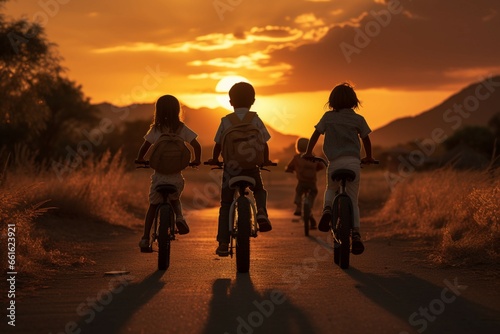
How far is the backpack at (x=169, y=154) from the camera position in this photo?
9.88m

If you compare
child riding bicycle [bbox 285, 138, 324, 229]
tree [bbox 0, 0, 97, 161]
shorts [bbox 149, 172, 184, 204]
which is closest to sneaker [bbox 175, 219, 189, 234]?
shorts [bbox 149, 172, 184, 204]

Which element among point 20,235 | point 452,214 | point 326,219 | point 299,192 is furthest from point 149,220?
point 299,192

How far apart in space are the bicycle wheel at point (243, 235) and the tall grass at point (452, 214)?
8.88 ft

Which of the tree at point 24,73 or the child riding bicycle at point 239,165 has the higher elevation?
the tree at point 24,73

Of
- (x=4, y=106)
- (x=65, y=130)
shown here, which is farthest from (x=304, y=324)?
(x=65, y=130)

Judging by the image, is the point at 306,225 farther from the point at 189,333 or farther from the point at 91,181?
the point at 189,333

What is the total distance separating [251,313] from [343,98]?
4085 millimetres

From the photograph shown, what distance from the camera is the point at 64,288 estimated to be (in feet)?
27.9

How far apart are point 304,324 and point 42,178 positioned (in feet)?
48.0

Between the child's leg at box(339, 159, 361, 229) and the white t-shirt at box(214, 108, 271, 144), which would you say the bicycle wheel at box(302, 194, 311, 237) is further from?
the white t-shirt at box(214, 108, 271, 144)

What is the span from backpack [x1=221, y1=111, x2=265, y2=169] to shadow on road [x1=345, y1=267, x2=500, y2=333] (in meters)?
1.71

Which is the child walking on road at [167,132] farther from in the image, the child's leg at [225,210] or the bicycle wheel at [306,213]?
the bicycle wheel at [306,213]

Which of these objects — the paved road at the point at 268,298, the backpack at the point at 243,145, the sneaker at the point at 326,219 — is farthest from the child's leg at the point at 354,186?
the backpack at the point at 243,145

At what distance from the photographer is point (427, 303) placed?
7.46 metres
